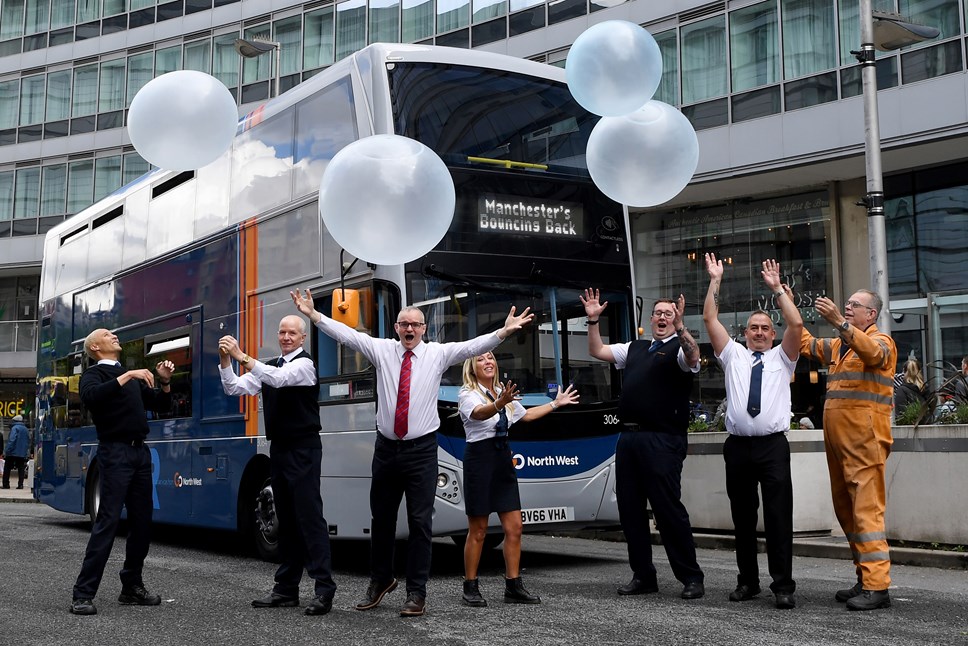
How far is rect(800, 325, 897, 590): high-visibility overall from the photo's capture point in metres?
6.89

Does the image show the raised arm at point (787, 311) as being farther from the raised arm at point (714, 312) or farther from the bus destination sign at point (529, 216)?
the bus destination sign at point (529, 216)

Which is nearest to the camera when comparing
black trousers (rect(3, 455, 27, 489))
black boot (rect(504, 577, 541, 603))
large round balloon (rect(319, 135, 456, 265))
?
large round balloon (rect(319, 135, 456, 265))

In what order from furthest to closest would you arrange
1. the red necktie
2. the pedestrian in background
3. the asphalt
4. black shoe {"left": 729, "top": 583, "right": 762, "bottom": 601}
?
the pedestrian in background → the asphalt → black shoe {"left": 729, "top": 583, "right": 762, "bottom": 601} → the red necktie

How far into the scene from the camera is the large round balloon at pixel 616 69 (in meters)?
7.56

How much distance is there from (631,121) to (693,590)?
306 cm

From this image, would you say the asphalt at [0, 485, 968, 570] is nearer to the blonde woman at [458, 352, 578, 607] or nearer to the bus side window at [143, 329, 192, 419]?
the blonde woman at [458, 352, 578, 607]

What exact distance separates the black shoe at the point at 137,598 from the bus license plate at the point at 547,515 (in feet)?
9.02

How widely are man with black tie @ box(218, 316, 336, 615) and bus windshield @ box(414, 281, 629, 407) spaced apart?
1503 mm

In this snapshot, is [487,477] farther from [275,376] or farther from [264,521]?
[264,521]

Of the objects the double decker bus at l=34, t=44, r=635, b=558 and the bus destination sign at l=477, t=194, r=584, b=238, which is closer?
the double decker bus at l=34, t=44, r=635, b=558

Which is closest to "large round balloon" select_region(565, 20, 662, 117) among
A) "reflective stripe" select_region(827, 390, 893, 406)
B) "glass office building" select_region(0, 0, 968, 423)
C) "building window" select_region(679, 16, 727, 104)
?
"reflective stripe" select_region(827, 390, 893, 406)

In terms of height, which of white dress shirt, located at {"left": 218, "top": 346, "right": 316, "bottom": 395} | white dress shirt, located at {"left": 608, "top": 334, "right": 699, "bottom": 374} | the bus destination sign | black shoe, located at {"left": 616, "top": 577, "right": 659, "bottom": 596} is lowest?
black shoe, located at {"left": 616, "top": 577, "right": 659, "bottom": 596}

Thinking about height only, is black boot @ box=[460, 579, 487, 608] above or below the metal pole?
below

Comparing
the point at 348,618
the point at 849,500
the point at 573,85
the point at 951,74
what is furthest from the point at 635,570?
the point at 951,74
